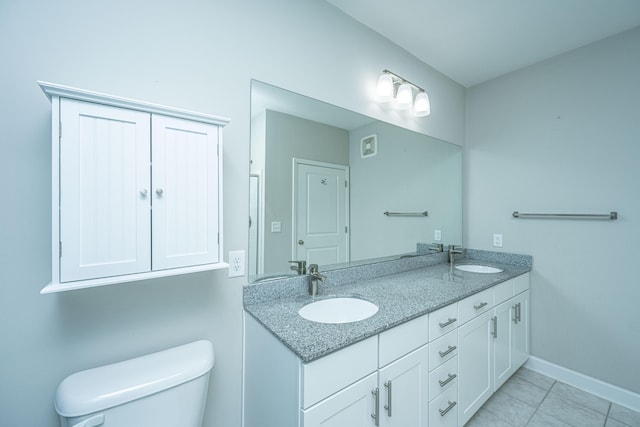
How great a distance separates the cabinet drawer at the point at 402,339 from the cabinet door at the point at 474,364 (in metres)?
0.36

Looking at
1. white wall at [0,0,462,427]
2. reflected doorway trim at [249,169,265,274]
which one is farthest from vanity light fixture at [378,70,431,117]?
reflected doorway trim at [249,169,265,274]

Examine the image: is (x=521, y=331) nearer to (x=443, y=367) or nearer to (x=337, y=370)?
(x=443, y=367)

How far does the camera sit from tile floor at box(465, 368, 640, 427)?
1521mm

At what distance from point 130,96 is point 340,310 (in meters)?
1.28

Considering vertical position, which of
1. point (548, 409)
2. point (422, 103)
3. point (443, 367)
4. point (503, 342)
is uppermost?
point (422, 103)

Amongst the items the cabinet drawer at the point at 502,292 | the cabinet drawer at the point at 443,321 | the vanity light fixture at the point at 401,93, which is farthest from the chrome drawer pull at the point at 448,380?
the vanity light fixture at the point at 401,93

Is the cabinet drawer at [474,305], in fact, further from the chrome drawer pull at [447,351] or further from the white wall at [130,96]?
the white wall at [130,96]

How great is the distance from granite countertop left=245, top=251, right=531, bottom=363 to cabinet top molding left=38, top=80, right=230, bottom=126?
2.61ft

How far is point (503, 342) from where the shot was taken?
5.67 feet

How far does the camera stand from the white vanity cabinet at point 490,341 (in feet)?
4.58

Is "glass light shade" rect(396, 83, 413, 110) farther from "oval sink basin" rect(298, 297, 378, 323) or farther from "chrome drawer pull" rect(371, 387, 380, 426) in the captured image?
"chrome drawer pull" rect(371, 387, 380, 426)

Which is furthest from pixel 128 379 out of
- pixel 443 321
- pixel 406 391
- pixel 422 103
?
pixel 422 103

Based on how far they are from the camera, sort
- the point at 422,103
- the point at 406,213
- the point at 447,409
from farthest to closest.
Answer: the point at 406,213 < the point at 422,103 < the point at 447,409

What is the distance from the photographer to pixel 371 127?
1.75 metres
